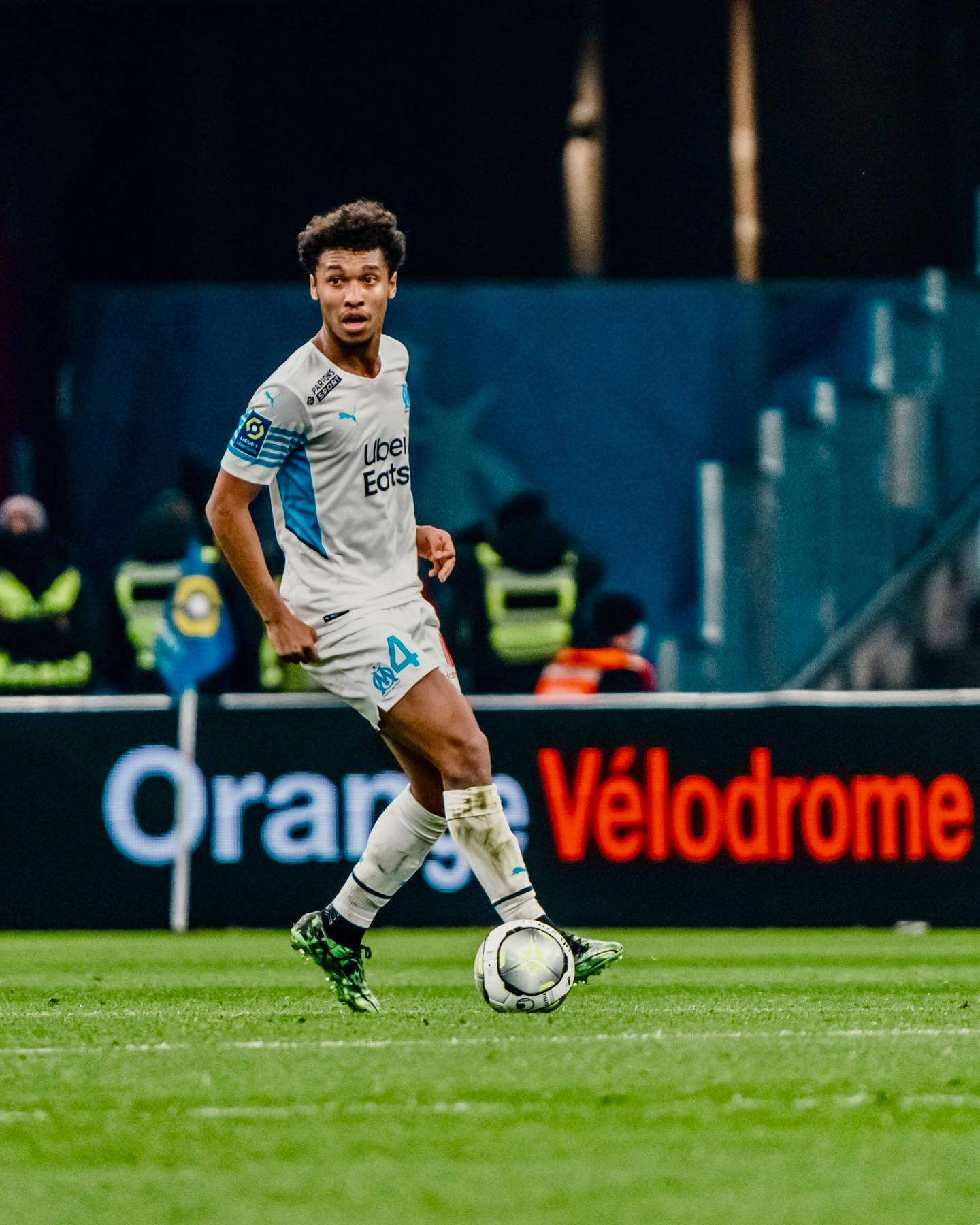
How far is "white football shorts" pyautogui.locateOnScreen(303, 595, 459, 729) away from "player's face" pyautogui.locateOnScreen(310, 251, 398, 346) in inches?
27.1

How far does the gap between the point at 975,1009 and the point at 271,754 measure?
16.3 ft

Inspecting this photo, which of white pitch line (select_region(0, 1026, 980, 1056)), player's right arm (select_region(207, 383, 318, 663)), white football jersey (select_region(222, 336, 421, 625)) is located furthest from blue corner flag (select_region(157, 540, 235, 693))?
white pitch line (select_region(0, 1026, 980, 1056))

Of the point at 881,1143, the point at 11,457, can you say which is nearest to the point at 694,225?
the point at 11,457

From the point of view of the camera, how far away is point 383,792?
1087 cm

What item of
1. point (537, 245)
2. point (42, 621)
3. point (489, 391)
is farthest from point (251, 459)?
point (537, 245)

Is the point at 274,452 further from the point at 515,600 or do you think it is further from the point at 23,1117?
the point at 515,600

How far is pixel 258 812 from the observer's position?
36.2ft

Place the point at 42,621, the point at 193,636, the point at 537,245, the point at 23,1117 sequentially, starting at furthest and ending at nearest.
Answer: the point at 537,245 < the point at 42,621 < the point at 193,636 < the point at 23,1117

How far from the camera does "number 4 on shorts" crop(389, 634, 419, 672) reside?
630 centimetres

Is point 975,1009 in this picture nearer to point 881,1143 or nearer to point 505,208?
point 881,1143

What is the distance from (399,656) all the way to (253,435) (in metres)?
0.65

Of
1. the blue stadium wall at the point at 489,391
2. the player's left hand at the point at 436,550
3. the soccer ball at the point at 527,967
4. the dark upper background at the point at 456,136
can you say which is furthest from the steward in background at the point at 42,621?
the soccer ball at the point at 527,967

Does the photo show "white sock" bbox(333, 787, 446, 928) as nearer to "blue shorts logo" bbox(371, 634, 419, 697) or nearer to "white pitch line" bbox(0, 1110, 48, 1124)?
"blue shorts logo" bbox(371, 634, 419, 697)

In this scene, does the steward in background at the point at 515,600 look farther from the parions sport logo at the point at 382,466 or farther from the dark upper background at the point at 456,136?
the parions sport logo at the point at 382,466
